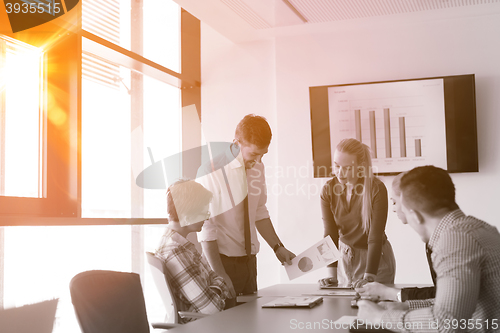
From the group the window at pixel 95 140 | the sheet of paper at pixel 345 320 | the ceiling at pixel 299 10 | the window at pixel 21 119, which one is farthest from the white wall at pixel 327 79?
the sheet of paper at pixel 345 320

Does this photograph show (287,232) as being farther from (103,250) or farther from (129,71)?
(129,71)

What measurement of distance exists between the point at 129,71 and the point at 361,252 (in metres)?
2.26

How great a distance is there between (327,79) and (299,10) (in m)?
0.68

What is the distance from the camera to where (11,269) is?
2672 millimetres

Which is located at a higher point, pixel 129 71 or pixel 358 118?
pixel 129 71

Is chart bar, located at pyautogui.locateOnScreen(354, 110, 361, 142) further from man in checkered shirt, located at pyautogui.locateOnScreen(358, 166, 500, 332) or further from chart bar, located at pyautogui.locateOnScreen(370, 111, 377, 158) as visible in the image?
man in checkered shirt, located at pyautogui.locateOnScreen(358, 166, 500, 332)

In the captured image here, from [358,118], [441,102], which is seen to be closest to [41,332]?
[358,118]

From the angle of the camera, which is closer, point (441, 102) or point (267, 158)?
point (441, 102)

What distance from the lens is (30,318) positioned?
106 inches

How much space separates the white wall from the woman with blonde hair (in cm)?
125

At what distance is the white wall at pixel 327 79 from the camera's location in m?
3.90

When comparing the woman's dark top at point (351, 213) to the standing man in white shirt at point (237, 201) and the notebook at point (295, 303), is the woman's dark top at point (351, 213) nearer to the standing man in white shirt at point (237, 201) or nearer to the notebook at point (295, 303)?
the standing man in white shirt at point (237, 201)

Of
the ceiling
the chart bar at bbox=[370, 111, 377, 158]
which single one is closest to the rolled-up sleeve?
the ceiling

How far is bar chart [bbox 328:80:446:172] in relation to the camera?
3.99 meters
